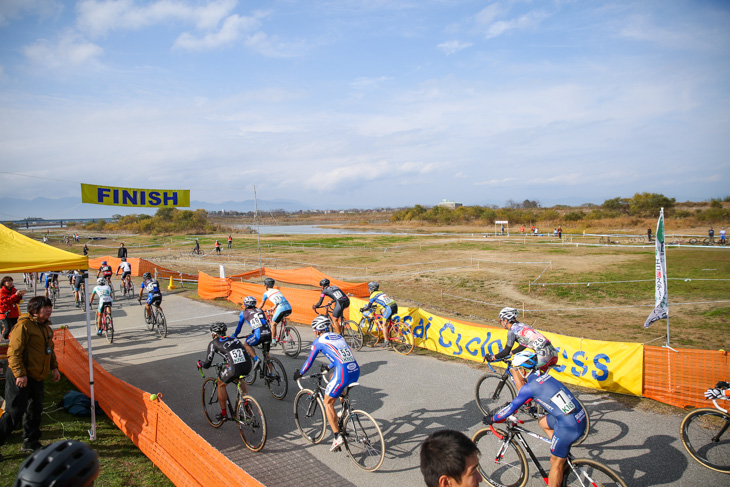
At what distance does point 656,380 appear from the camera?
764 centimetres

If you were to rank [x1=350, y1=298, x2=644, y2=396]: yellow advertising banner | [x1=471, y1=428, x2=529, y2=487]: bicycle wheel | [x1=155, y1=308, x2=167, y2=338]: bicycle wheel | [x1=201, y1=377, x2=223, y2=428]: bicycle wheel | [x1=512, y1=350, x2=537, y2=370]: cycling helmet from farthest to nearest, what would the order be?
[x1=155, y1=308, x2=167, y2=338]: bicycle wheel, [x1=350, y1=298, x2=644, y2=396]: yellow advertising banner, [x1=201, y1=377, x2=223, y2=428]: bicycle wheel, [x1=512, y1=350, x2=537, y2=370]: cycling helmet, [x1=471, y1=428, x2=529, y2=487]: bicycle wheel

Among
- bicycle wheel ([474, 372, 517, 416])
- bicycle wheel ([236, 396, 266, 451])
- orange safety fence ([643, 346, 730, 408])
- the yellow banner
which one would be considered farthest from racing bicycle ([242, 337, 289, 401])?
the yellow banner

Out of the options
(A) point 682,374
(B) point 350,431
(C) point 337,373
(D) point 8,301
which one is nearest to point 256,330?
(B) point 350,431

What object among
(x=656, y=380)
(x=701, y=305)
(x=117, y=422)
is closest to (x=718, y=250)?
(x=701, y=305)

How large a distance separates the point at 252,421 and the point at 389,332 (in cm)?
576

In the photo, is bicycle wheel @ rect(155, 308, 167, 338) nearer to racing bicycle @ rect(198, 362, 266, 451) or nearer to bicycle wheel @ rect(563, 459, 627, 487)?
racing bicycle @ rect(198, 362, 266, 451)

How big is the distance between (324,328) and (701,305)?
15.6 m

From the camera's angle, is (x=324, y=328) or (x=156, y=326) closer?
(x=324, y=328)

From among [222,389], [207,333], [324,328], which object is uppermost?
[324,328]

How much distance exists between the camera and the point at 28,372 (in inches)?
231

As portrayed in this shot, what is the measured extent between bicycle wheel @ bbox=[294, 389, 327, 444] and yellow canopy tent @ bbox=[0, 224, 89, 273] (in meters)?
4.11

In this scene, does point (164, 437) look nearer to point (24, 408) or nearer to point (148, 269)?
point (24, 408)

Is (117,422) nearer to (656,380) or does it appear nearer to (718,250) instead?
(656,380)

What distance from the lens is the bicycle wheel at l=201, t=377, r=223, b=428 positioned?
7136 millimetres
